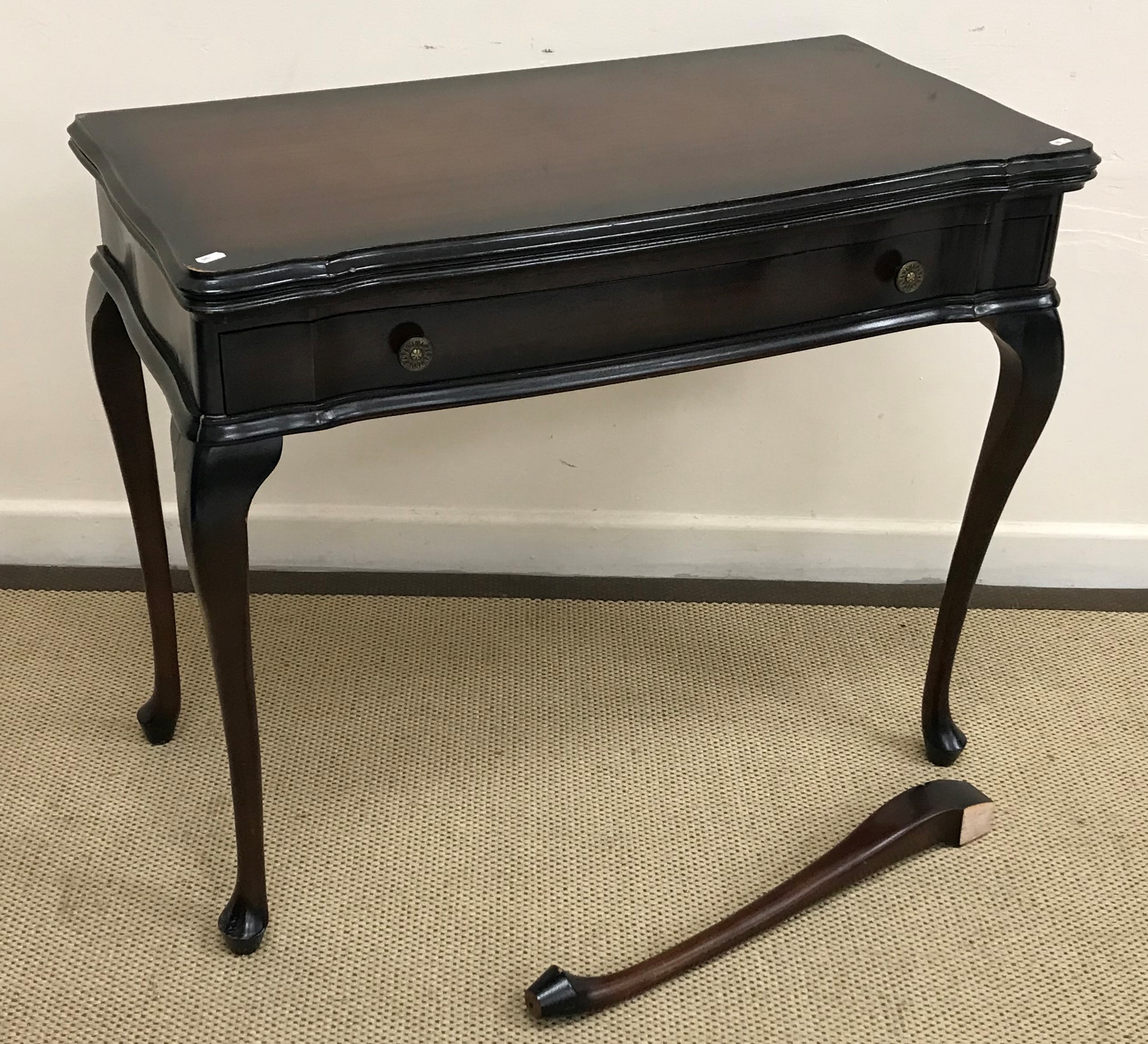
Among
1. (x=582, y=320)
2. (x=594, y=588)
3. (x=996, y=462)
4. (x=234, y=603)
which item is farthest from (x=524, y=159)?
(x=594, y=588)

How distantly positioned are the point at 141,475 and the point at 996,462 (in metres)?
0.93

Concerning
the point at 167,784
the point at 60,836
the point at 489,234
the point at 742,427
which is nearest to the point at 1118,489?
the point at 742,427

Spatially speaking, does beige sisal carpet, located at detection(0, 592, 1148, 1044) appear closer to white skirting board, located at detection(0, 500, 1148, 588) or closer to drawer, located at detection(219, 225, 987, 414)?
white skirting board, located at detection(0, 500, 1148, 588)

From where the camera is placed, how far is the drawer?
1.06m

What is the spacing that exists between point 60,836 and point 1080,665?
132cm

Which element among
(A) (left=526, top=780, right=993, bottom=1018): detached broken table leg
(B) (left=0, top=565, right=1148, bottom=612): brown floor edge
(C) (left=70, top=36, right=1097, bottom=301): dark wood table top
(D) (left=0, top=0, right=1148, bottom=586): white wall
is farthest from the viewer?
(B) (left=0, top=565, right=1148, bottom=612): brown floor edge

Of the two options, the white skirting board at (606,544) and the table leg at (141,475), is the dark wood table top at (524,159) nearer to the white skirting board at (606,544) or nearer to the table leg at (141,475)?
the table leg at (141,475)

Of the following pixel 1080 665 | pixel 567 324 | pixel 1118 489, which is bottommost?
pixel 1080 665

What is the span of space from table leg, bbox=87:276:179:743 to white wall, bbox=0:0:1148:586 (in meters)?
0.38

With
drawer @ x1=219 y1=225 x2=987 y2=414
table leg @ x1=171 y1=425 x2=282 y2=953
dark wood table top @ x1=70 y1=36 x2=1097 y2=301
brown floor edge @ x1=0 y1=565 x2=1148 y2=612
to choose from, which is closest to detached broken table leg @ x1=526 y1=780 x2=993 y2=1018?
table leg @ x1=171 y1=425 x2=282 y2=953

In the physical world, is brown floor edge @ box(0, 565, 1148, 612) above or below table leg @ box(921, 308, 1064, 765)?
below

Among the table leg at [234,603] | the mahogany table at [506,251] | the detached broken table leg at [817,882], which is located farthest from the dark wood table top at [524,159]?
the detached broken table leg at [817,882]

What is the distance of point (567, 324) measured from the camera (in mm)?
1132

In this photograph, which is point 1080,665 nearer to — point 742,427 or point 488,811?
point 742,427
